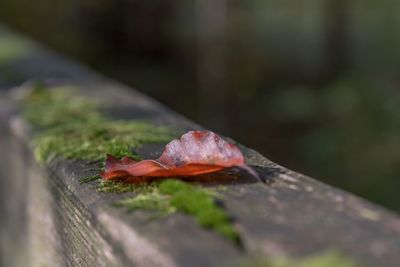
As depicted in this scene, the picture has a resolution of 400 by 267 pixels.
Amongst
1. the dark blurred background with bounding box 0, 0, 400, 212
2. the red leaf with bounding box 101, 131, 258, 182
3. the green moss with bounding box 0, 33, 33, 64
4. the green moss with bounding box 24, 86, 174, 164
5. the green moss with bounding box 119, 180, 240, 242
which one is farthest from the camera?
the dark blurred background with bounding box 0, 0, 400, 212

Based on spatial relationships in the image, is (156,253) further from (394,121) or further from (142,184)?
(394,121)

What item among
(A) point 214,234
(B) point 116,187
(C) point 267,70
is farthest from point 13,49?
(C) point 267,70

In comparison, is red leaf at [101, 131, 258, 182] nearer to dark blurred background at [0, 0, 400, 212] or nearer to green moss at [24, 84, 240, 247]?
green moss at [24, 84, 240, 247]

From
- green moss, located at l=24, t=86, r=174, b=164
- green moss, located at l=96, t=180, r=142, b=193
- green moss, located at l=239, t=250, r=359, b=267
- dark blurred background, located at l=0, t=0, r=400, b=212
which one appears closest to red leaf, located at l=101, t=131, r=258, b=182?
green moss, located at l=96, t=180, r=142, b=193

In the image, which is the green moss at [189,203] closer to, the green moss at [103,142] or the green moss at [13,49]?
the green moss at [103,142]

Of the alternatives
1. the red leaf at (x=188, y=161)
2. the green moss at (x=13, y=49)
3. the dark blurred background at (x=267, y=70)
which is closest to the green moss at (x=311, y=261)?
the red leaf at (x=188, y=161)

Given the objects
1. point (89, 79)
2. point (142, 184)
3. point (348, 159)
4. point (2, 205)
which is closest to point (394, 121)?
point (348, 159)
